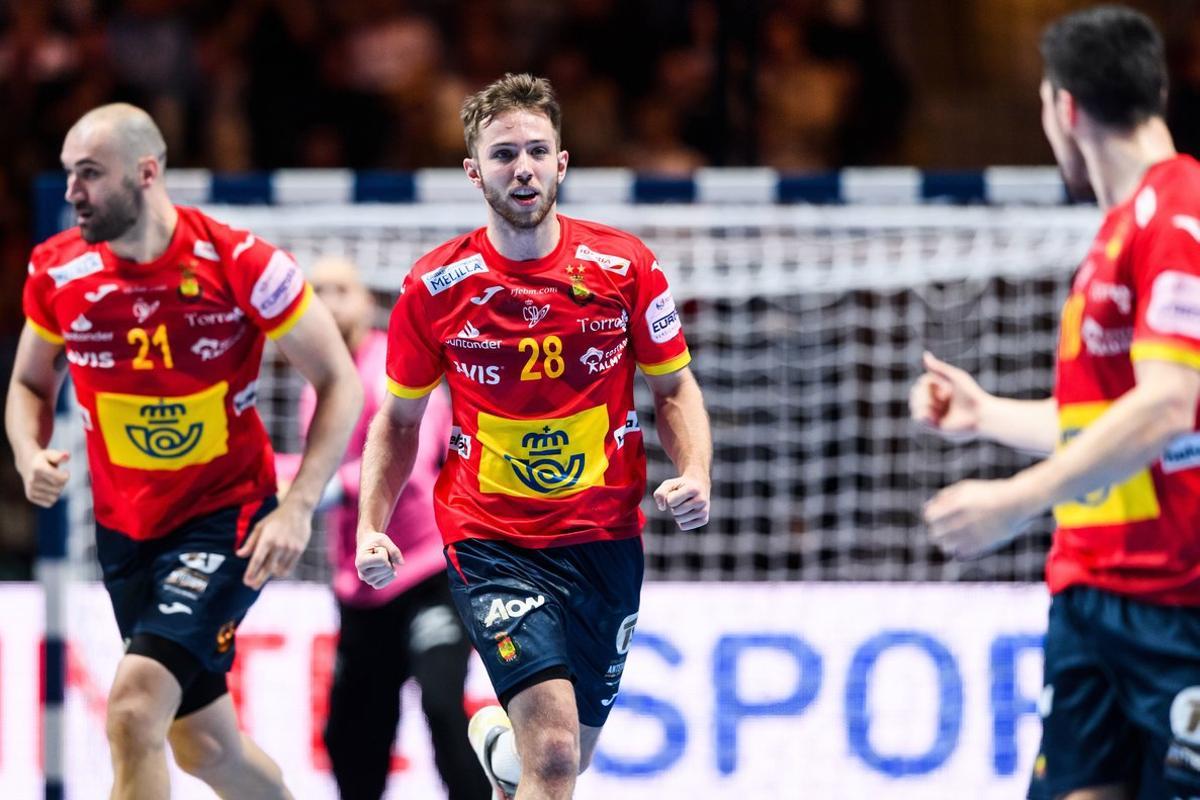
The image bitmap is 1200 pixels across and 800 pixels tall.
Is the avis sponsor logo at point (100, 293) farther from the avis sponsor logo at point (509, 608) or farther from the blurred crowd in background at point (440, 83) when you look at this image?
the blurred crowd in background at point (440, 83)

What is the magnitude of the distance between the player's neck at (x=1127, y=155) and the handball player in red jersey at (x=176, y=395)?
8.62 feet

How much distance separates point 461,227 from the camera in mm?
7426


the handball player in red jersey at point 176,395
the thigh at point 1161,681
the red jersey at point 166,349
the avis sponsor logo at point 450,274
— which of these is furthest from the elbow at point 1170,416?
the red jersey at point 166,349

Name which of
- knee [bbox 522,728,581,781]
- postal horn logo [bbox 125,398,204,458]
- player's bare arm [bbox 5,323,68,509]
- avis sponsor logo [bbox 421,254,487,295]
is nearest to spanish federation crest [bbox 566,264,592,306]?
avis sponsor logo [bbox 421,254,487,295]

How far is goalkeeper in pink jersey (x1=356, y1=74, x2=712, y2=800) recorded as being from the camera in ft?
15.6

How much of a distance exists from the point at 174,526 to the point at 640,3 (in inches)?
258

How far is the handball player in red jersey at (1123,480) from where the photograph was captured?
3.57m

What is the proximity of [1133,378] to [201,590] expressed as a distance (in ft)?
9.69

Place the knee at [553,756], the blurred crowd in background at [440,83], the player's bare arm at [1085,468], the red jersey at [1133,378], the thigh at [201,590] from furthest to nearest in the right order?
the blurred crowd in background at [440,83] < the thigh at [201,590] < the knee at [553,756] < the red jersey at [1133,378] < the player's bare arm at [1085,468]

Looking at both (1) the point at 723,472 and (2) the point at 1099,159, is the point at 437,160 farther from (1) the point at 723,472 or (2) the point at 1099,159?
(2) the point at 1099,159

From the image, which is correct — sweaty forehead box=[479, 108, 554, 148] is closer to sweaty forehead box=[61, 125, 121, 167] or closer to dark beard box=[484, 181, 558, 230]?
dark beard box=[484, 181, 558, 230]

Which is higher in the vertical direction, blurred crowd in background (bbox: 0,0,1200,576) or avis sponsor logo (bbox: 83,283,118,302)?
blurred crowd in background (bbox: 0,0,1200,576)

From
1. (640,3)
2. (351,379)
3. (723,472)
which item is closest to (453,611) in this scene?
(351,379)

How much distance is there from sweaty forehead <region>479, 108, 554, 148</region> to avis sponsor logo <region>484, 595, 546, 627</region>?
1.23 meters
